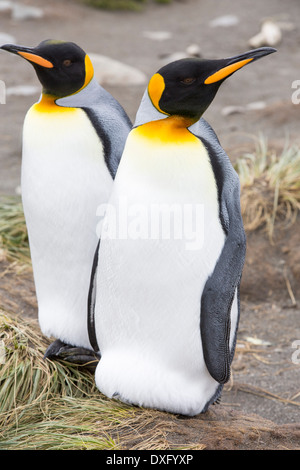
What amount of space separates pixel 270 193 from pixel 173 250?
2.51 m

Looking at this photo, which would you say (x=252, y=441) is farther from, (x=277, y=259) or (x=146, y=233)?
(x=277, y=259)

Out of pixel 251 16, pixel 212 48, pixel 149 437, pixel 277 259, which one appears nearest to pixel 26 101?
pixel 212 48

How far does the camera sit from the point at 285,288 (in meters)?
4.50

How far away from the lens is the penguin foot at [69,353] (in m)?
2.86

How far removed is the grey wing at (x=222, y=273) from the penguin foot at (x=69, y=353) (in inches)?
26.1

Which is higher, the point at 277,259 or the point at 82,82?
the point at 82,82

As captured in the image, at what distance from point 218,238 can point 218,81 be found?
0.54 meters

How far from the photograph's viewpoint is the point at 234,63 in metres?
2.24

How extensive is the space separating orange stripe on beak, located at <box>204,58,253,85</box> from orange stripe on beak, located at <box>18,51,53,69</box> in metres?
0.64

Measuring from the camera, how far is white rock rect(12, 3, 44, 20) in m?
10.9

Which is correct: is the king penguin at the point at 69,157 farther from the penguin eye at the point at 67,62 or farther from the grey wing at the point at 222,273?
Answer: the grey wing at the point at 222,273

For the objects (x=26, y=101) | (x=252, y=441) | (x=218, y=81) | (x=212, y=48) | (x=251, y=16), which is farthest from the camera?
(x=251, y=16)

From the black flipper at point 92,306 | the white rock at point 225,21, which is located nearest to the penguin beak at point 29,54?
the black flipper at point 92,306

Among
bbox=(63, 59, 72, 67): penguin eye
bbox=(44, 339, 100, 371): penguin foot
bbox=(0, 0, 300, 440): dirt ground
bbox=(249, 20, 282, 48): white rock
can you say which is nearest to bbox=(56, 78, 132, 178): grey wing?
bbox=(63, 59, 72, 67): penguin eye
